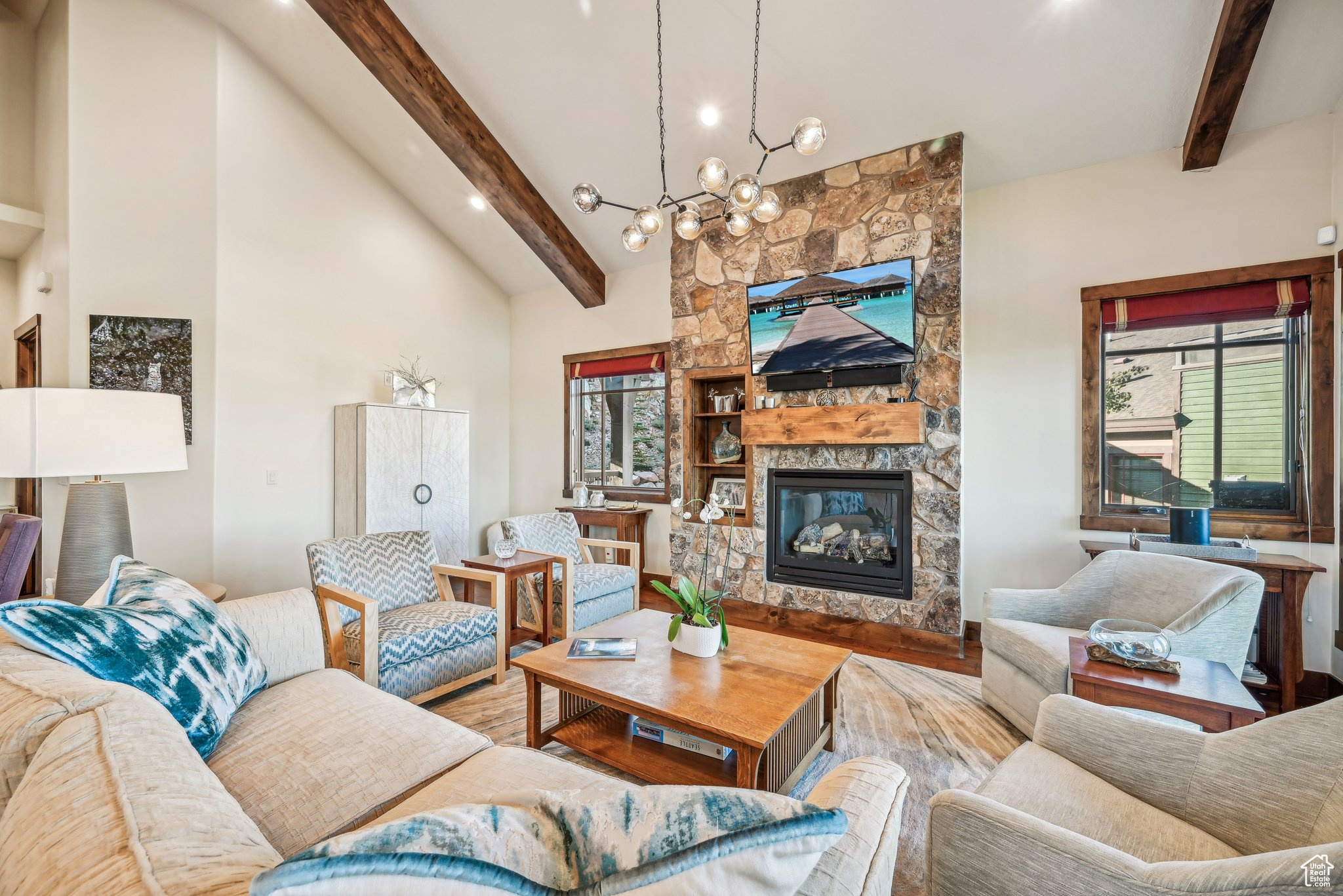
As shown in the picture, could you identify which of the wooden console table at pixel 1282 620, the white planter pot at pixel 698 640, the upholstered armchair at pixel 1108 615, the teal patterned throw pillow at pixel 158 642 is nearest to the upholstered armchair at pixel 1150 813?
the upholstered armchair at pixel 1108 615

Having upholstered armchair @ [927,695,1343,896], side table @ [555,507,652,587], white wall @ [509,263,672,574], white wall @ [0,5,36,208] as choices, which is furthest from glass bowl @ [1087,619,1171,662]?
white wall @ [0,5,36,208]

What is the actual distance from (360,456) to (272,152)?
229 cm

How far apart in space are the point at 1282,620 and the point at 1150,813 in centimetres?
232

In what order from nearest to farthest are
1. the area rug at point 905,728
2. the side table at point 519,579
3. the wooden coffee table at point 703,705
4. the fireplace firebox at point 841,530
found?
the wooden coffee table at point 703,705 → the area rug at point 905,728 → the side table at point 519,579 → the fireplace firebox at point 841,530

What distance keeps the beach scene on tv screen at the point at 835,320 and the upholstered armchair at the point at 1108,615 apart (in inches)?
60.1

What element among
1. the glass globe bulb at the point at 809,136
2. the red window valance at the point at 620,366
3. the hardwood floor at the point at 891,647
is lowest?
the hardwood floor at the point at 891,647

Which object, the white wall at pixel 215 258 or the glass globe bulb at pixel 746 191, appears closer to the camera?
the glass globe bulb at pixel 746 191

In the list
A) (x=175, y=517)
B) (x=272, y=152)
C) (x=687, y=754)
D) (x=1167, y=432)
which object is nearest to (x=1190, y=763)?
(x=687, y=754)

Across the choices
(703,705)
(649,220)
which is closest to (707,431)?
(649,220)

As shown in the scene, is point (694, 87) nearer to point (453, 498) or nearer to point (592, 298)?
point (592, 298)

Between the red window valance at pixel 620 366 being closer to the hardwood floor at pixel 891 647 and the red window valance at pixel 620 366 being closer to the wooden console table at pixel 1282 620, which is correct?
the hardwood floor at pixel 891 647

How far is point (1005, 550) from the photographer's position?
3551 mm

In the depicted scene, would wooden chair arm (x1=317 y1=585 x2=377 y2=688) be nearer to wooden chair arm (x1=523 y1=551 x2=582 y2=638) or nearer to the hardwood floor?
wooden chair arm (x1=523 y1=551 x2=582 y2=638)

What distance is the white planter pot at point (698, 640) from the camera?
217 centimetres
